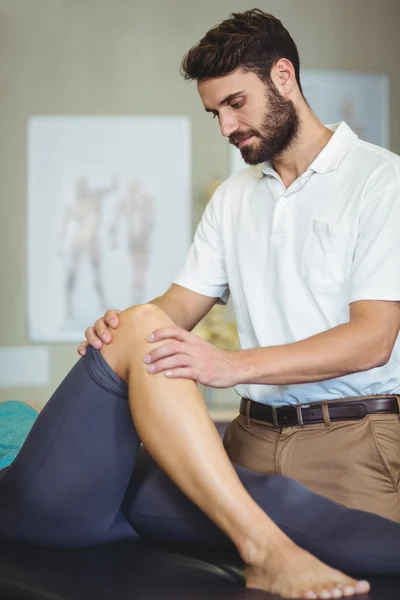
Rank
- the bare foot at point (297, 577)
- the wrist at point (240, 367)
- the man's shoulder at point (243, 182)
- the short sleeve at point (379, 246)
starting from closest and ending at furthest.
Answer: the bare foot at point (297, 577) → the wrist at point (240, 367) → the short sleeve at point (379, 246) → the man's shoulder at point (243, 182)

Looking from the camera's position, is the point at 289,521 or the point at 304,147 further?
the point at 304,147

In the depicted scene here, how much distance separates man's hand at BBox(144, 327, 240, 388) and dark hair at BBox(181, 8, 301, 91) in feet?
2.36

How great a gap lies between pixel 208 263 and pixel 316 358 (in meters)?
0.60

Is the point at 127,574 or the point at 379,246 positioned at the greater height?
the point at 379,246

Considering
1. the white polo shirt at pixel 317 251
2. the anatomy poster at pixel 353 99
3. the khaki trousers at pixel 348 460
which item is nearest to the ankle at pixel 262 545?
the khaki trousers at pixel 348 460

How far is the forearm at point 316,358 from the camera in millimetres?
1516

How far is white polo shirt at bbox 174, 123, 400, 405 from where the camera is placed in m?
1.73

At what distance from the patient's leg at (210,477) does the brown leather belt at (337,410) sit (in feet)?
1.36

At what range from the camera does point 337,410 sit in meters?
1.75

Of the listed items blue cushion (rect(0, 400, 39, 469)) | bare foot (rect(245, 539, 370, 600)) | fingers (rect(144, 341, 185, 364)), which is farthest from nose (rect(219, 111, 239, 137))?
bare foot (rect(245, 539, 370, 600))

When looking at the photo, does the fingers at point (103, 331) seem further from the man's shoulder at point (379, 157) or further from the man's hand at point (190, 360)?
the man's shoulder at point (379, 157)

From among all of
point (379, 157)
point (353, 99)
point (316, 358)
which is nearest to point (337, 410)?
point (316, 358)

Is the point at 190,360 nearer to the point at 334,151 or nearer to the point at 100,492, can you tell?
the point at 100,492

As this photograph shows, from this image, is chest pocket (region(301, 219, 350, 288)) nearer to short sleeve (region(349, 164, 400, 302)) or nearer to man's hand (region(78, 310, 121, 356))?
short sleeve (region(349, 164, 400, 302))
